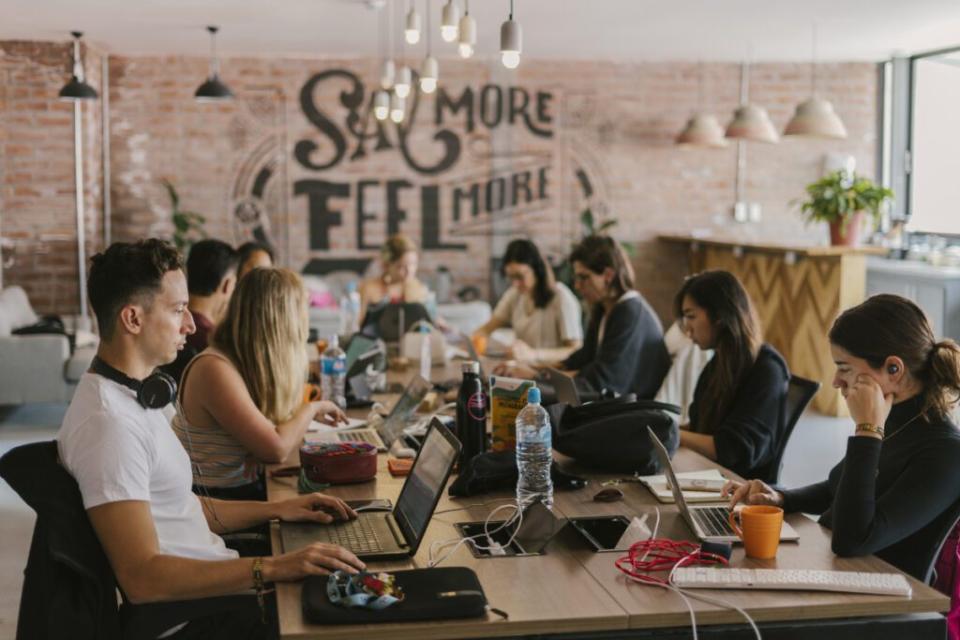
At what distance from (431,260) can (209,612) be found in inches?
307

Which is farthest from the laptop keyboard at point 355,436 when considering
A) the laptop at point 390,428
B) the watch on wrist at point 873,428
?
the watch on wrist at point 873,428

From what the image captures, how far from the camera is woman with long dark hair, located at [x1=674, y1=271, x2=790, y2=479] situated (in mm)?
3205

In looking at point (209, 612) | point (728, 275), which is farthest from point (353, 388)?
point (209, 612)

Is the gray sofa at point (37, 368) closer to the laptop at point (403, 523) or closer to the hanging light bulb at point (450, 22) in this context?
the hanging light bulb at point (450, 22)

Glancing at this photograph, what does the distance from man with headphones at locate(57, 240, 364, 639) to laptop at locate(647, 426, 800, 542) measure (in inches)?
28.0

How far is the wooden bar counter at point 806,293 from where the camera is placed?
7328mm

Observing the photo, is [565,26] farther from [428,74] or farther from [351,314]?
[428,74]

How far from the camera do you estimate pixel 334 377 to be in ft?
13.3

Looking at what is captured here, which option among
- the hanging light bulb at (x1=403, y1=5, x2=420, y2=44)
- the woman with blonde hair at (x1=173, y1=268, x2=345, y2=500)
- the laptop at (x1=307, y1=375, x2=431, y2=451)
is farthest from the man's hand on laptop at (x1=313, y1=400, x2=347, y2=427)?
the hanging light bulb at (x1=403, y1=5, x2=420, y2=44)

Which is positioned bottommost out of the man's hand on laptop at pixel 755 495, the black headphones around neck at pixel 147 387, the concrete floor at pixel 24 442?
the concrete floor at pixel 24 442

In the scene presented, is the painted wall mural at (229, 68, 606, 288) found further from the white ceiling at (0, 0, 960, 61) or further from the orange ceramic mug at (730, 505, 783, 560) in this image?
the orange ceramic mug at (730, 505, 783, 560)

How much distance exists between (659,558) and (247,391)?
140cm

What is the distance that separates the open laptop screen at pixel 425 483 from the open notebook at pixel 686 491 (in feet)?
1.88

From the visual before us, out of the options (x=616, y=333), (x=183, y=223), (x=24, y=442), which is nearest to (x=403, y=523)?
(x=616, y=333)
